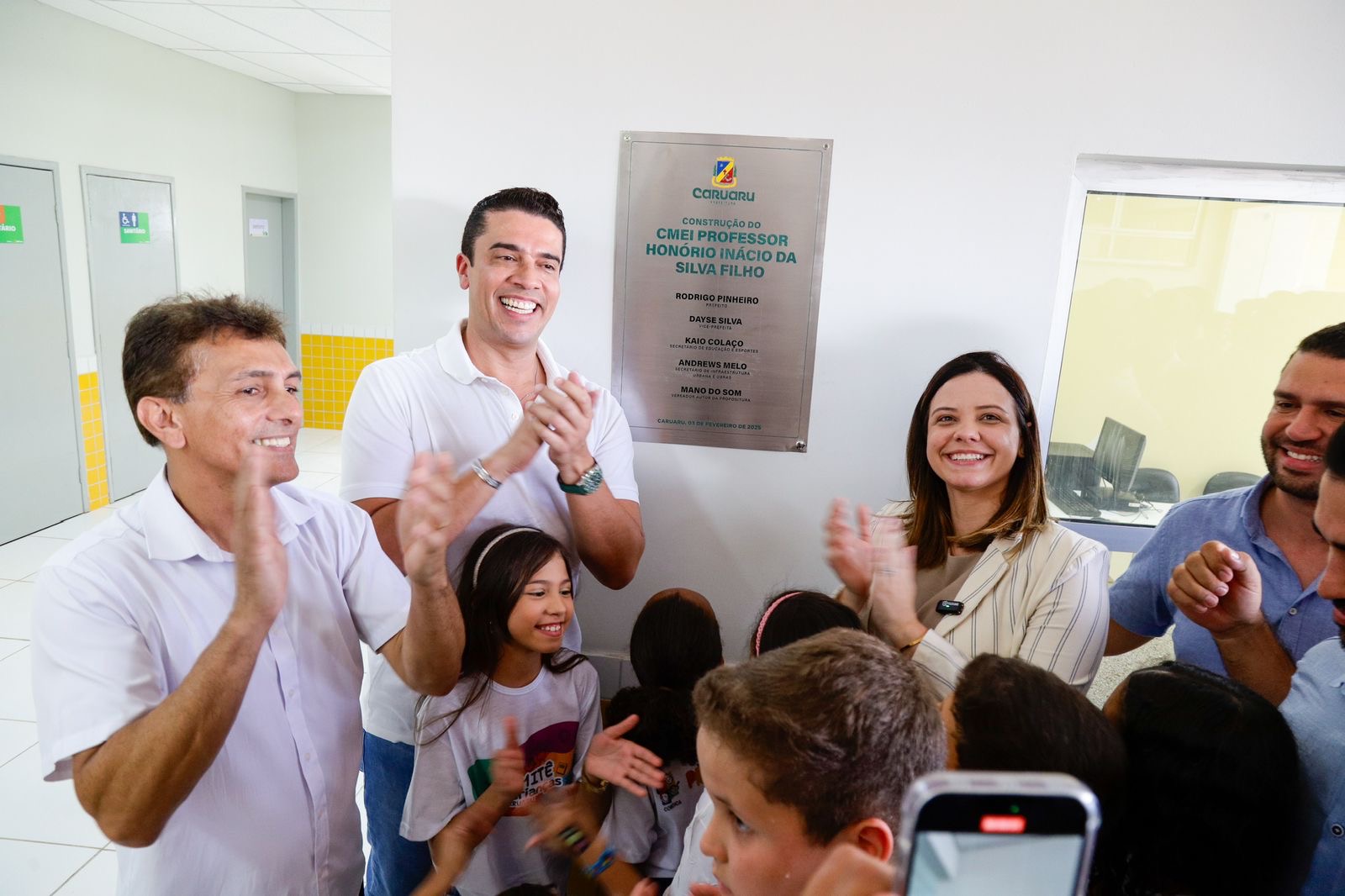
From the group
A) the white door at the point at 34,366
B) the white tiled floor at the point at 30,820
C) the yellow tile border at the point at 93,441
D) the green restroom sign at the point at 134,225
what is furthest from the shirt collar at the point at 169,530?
the green restroom sign at the point at 134,225

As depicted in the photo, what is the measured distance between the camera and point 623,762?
148cm

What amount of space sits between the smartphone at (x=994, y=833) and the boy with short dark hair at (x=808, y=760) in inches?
12.0

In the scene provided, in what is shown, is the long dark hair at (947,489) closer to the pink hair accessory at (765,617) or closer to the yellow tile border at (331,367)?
the pink hair accessory at (765,617)

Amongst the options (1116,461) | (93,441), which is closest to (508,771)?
(1116,461)

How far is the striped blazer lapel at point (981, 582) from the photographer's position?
1552 mm

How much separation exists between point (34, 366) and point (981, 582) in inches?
219

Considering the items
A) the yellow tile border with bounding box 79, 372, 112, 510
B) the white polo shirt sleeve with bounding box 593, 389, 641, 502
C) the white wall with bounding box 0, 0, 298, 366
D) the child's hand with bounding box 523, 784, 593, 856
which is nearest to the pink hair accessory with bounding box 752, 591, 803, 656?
the child's hand with bounding box 523, 784, 593, 856

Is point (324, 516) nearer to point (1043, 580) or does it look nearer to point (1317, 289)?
point (1043, 580)

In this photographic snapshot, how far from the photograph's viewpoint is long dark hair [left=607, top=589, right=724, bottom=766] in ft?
5.21

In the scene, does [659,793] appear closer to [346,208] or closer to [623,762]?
[623,762]

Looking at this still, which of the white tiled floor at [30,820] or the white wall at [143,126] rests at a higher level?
the white wall at [143,126]

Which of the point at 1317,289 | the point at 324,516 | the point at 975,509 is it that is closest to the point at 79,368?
the point at 324,516

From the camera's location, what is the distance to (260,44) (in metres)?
5.39

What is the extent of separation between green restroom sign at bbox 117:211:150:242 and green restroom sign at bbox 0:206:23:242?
0.80 m
